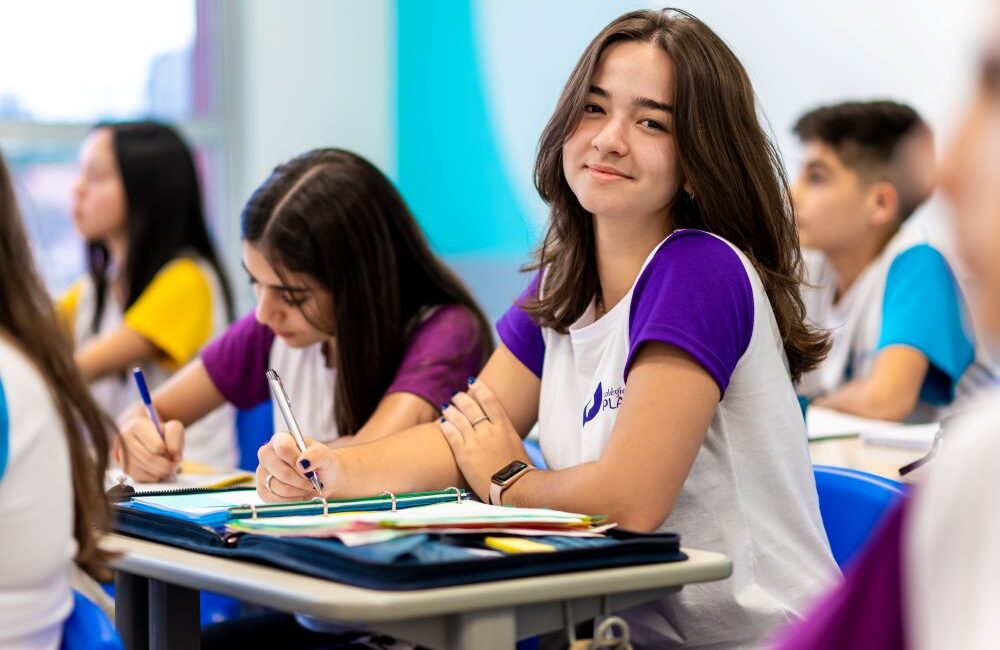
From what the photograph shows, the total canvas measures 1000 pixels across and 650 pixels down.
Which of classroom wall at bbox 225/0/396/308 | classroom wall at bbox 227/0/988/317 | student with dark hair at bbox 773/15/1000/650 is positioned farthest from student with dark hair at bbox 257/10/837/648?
classroom wall at bbox 225/0/396/308

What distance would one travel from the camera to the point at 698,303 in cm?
160

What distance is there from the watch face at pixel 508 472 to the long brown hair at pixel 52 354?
541mm

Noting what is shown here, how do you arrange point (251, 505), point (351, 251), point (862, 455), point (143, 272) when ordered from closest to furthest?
point (251, 505)
point (351, 251)
point (862, 455)
point (143, 272)

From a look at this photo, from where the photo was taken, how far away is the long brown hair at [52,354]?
1.27m

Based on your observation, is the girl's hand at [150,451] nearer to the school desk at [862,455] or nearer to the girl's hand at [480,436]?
the girl's hand at [480,436]

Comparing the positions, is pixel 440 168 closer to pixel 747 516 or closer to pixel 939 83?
pixel 939 83

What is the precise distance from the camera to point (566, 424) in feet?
5.92

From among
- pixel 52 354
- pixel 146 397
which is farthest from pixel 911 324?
pixel 52 354

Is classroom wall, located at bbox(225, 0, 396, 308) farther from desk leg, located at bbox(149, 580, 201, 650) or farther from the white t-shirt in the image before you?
the white t-shirt

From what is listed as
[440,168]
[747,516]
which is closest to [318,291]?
[747,516]

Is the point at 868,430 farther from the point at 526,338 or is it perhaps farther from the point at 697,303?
the point at 697,303

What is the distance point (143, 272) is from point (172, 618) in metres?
1.99

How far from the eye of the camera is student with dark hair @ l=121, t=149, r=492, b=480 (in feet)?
7.25

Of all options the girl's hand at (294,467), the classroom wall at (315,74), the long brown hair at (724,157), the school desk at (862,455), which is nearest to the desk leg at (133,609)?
the girl's hand at (294,467)
